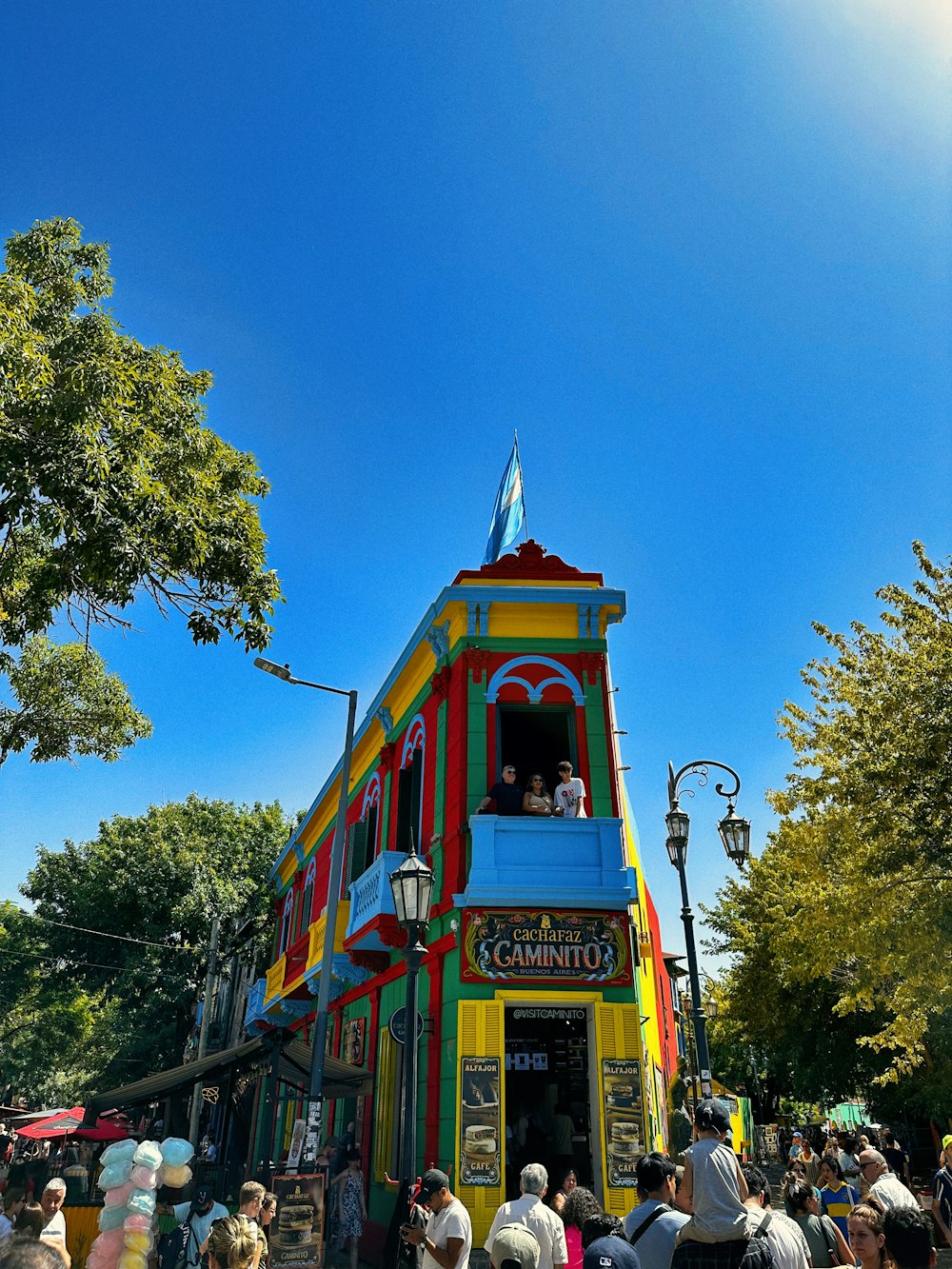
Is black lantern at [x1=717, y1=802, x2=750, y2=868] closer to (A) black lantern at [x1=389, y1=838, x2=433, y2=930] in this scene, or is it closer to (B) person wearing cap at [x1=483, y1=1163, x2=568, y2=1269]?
Result: (A) black lantern at [x1=389, y1=838, x2=433, y2=930]

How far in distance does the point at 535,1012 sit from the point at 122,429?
990 centimetres

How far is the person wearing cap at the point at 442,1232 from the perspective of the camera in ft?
21.1

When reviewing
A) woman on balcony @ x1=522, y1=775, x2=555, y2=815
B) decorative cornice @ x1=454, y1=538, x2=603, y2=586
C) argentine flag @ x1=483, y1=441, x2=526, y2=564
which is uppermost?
argentine flag @ x1=483, y1=441, x2=526, y2=564

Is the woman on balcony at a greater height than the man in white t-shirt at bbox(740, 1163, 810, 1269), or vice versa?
the woman on balcony

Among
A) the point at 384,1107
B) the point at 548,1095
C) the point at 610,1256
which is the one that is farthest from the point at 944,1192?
the point at 384,1107

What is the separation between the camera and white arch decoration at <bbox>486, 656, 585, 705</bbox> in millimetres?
15031

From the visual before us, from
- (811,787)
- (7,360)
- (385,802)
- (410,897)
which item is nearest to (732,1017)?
(811,787)

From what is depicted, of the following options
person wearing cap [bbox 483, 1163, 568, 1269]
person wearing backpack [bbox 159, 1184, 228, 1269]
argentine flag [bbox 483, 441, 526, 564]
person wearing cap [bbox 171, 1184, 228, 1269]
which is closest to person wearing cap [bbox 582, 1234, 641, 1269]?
person wearing cap [bbox 483, 1163, 568, 1269]

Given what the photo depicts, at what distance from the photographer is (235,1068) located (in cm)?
1150

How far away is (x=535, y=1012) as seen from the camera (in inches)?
511

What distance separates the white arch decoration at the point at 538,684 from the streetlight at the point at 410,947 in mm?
5690

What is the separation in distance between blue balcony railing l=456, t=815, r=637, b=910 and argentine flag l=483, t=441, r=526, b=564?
7230 mm

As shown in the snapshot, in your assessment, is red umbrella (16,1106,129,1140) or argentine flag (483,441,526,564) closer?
argentine flag (483,441,526,564)

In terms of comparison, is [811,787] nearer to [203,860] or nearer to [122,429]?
[122,429]
